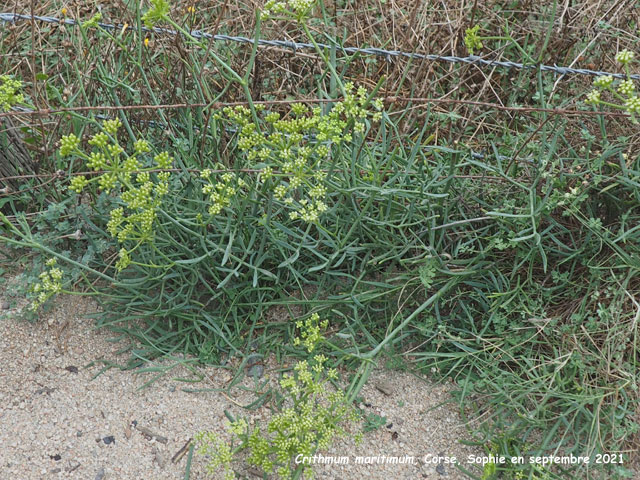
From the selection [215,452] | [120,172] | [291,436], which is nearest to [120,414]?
[215,452]

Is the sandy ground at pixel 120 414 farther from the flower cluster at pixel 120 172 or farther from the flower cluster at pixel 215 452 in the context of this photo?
the flower cluster at pixel 120 172

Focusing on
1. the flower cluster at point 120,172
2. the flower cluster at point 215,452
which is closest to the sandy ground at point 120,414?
the flower cluster at point 215,452

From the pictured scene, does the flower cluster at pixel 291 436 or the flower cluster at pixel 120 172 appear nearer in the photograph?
the flower cluster at pixel 120 172

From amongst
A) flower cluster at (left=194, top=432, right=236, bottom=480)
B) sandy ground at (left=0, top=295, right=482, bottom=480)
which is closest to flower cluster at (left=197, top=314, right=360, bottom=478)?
flower cluster at (left=194, top=432, right=236, bottom=480)

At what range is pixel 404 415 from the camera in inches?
97.7

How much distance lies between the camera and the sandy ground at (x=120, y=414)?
2283mm

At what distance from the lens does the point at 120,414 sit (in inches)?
95.6

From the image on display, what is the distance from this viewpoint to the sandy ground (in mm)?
2283

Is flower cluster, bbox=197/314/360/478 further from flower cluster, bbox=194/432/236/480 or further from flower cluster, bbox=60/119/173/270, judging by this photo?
flower cluster, bbox=60/119/173/270

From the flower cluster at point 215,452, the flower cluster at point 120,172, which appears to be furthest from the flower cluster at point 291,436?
the flower cluster at point 120,172

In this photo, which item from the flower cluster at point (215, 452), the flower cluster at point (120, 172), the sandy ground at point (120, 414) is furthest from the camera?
the sandy ground at point (120, 414)

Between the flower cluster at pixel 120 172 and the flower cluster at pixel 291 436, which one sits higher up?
the flower cluster at pixel 120 172

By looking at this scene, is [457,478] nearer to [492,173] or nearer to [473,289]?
[473,289]

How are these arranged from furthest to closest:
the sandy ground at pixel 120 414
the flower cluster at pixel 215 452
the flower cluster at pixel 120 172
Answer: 1. the sandy ground at pixel 120 414
2. the flower cluster at pixel 215 452
3. the flower cluster at pixel 120 172
